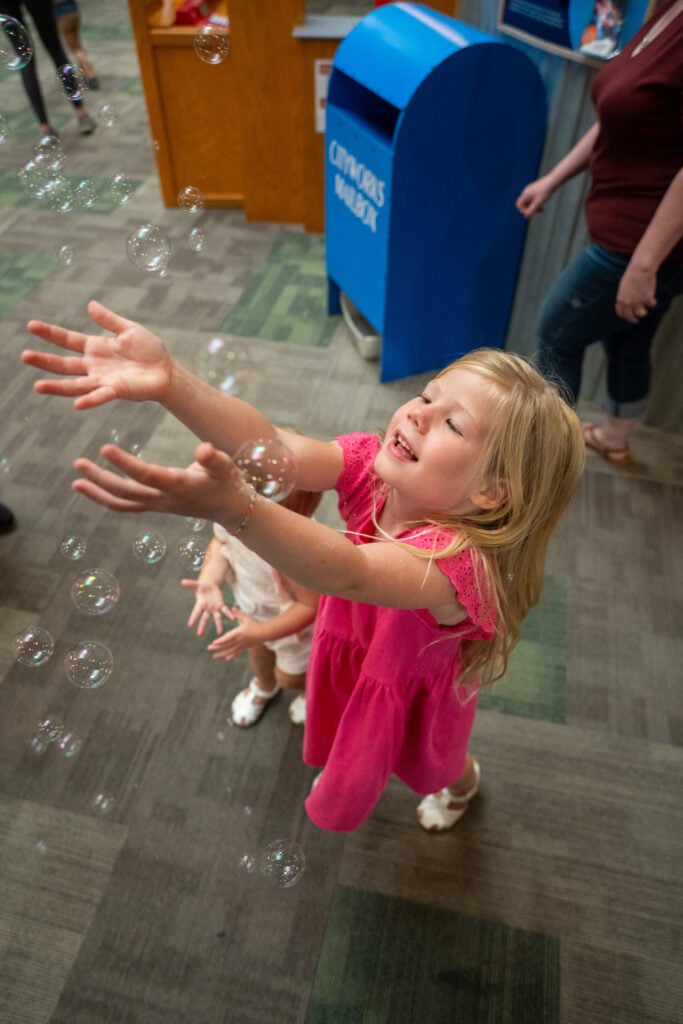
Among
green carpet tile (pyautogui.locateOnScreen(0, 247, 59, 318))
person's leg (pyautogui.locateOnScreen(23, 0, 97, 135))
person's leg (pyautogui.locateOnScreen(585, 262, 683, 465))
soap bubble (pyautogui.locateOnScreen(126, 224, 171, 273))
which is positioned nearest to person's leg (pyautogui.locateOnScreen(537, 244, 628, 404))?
person's leg (pyautogui.locateOnScreen(585, 262, 683, 465))

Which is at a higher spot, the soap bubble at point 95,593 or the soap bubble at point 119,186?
the soap bubble at point 119,186

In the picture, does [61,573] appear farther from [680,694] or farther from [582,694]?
[680,694]

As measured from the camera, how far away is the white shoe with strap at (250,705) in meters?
1.88

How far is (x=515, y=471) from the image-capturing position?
3.17ft

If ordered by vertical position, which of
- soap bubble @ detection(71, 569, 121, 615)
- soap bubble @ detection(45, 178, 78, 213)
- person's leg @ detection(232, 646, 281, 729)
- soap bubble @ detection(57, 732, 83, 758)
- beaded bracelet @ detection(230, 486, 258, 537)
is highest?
beaded bracelet @ detection(230, 486, 258, 537)

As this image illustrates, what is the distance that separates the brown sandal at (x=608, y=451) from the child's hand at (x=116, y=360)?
2.13 metres

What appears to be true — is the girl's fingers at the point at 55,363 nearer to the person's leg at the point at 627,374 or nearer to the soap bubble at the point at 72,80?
the soap bubble at the point at 72,80

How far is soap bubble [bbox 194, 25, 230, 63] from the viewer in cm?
182

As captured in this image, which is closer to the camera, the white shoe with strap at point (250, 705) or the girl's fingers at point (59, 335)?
the girl's fingers at point (59, 335)

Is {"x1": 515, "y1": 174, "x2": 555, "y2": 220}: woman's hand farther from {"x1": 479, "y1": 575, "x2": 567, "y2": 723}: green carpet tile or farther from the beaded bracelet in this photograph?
the beaded bracelet

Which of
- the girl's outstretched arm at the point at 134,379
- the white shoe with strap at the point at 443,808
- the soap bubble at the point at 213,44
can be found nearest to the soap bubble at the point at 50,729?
the white shoe with strap at the point at 443,808

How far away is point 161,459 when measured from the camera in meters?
2.66

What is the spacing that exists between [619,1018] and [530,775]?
0.54 meters

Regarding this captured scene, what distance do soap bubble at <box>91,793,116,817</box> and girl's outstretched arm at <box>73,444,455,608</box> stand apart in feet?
4.05
